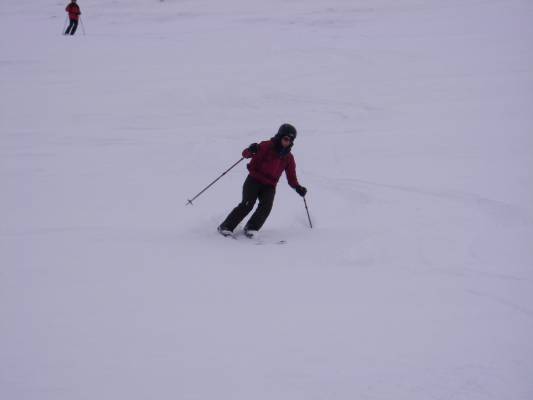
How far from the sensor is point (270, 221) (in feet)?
19.7

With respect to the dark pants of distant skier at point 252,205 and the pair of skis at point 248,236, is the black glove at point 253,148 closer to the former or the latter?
the dark pants of distant skier at point 252,205

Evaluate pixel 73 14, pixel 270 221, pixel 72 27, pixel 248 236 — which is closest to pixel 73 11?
pixel 73 14

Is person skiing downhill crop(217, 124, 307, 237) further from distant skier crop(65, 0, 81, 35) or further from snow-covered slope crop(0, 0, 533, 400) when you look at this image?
distant skier crop(65, 0, 81, 35)

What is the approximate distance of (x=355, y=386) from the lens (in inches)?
110

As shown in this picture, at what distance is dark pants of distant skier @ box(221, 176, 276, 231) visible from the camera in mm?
5094

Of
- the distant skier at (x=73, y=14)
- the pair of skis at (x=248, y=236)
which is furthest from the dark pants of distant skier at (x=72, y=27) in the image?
the pair of skis at (x=248, y=236)

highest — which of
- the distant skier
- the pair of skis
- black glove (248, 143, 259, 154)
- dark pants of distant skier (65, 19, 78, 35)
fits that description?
the distant skier

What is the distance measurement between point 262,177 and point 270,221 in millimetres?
1084

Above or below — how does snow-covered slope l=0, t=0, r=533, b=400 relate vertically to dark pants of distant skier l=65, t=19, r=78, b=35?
below

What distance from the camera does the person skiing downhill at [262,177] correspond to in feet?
16.1

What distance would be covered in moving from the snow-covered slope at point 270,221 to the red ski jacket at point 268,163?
29.4 inches

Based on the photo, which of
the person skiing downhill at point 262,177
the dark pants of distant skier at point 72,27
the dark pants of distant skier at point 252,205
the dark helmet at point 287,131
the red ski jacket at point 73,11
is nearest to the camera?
the dark helmet at point 287,131

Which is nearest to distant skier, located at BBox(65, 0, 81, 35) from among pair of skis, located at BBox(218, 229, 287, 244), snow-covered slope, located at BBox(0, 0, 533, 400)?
snow-covered slope, located at BBox(0, 0, 533, 400)

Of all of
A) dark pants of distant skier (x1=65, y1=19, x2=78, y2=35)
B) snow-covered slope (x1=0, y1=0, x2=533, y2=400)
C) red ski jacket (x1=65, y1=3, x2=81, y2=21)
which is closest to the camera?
snow-covered slope (x1=0, y1=0, x2=533, y2=400)
